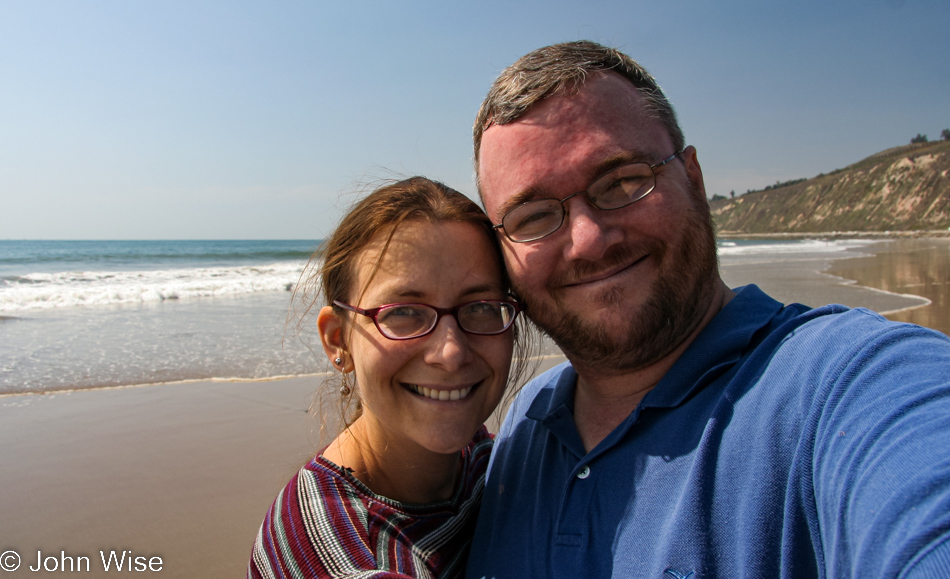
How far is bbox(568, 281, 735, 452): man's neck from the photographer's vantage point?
66.7 inches

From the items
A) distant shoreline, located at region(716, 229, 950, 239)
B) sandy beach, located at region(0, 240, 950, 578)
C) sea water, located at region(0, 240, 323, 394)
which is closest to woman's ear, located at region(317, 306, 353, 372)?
sea water, located at region(0, 240, 323, 394)

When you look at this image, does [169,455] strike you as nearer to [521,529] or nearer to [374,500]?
[374,500]

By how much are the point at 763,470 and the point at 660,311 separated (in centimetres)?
58

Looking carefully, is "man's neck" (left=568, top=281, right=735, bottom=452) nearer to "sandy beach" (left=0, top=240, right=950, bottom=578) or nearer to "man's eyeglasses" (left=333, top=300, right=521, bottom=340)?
"man's eyeglasses" (left=333, top=300, right=521, bottom=340)

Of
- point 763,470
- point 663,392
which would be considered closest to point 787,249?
point 663,392

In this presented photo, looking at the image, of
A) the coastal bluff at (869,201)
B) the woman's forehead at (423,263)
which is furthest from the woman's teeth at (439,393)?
the coastal bluff at (869,201)

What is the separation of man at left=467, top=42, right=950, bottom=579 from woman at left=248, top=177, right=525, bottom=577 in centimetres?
16

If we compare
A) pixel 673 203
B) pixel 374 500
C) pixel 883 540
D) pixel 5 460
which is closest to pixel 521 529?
pixel 374 500

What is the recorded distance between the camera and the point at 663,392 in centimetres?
151

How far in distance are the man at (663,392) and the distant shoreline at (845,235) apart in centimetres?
3063

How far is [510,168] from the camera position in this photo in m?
1.82

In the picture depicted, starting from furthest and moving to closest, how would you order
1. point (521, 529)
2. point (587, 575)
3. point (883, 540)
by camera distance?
1. point (521, 529)
2. point (587, 575)
3. point (883, 540)

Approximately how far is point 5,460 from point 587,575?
5.26 meters

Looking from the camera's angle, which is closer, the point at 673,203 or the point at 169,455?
the point at 673,203
